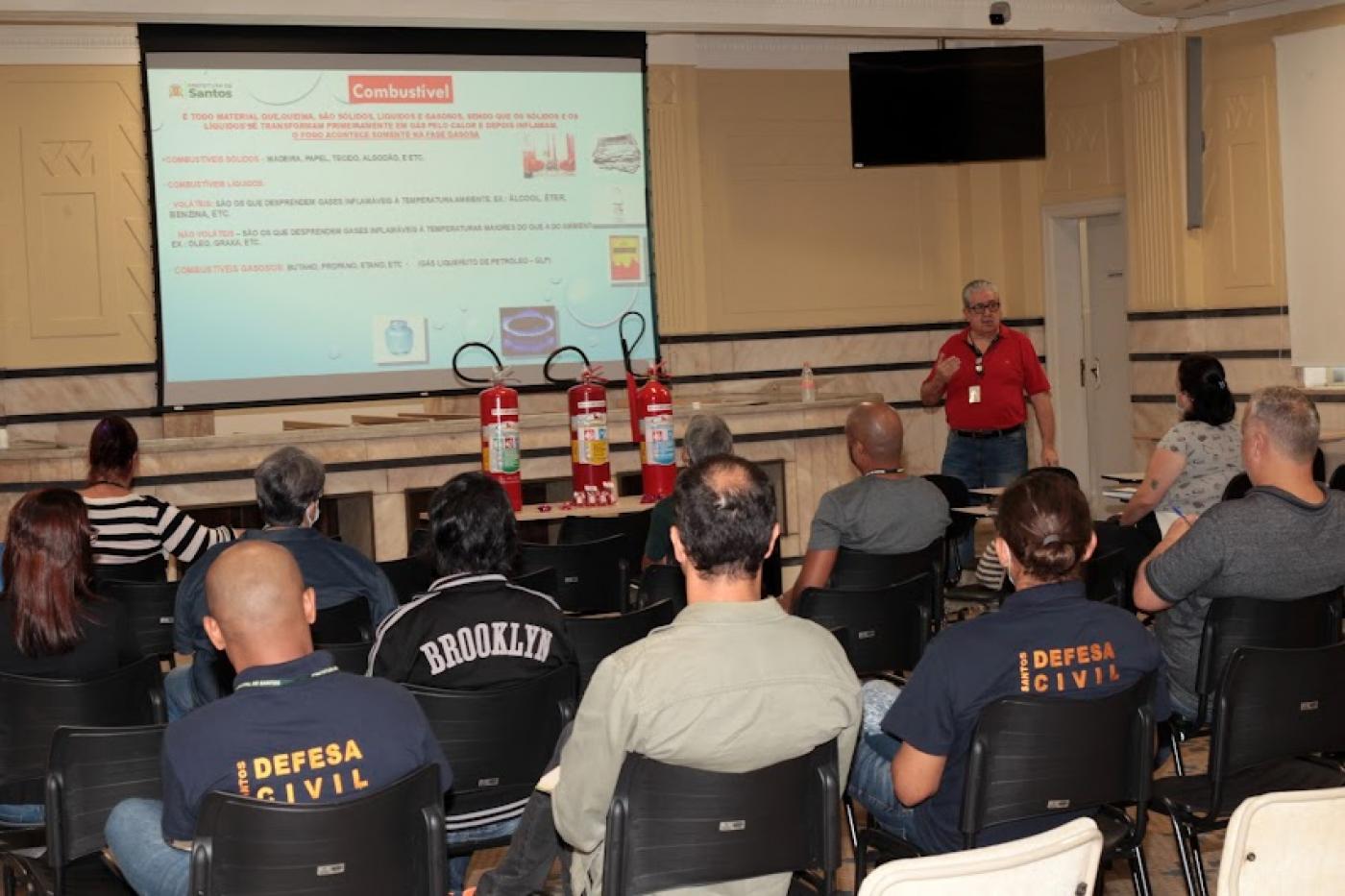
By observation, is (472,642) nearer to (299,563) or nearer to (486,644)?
(486,644)

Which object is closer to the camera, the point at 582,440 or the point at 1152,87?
the point at 582,440

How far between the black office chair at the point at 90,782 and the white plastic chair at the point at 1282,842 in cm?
185

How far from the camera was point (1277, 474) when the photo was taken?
384 centimetres

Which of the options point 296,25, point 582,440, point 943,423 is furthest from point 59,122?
point 943,423

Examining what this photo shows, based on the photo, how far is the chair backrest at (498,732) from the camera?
3.19 meters

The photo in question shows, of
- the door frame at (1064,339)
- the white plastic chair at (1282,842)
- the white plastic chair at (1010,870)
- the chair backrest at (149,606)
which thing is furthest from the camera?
the door frame at (1064,339)

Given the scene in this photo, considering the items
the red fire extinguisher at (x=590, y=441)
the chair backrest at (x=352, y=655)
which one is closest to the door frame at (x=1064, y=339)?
the red fire extinguisher at (x=590, y=441)

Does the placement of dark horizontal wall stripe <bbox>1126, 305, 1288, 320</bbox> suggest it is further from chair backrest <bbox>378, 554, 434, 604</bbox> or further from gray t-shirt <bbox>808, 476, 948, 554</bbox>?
chair backrest <bbox>378, 554, 434, 604</bbox>

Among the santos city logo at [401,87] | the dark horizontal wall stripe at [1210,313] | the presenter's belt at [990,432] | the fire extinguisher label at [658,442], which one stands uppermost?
the santos city logo at [401,87]

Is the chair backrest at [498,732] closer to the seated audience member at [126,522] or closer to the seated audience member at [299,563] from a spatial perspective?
the seated audience member at [299,563]

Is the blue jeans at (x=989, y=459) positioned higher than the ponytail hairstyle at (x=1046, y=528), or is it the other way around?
the ponytail hairstyle at (x=1046, y=528)

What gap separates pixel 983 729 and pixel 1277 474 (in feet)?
4.52

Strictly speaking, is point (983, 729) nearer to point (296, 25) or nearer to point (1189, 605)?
point (1189, 605)

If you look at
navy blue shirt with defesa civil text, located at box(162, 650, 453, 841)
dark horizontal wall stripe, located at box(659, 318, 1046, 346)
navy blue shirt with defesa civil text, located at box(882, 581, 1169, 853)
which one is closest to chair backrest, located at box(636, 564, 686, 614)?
navy blue shirt with defesa civil text, located at box(882, 581, 1169, 853)
